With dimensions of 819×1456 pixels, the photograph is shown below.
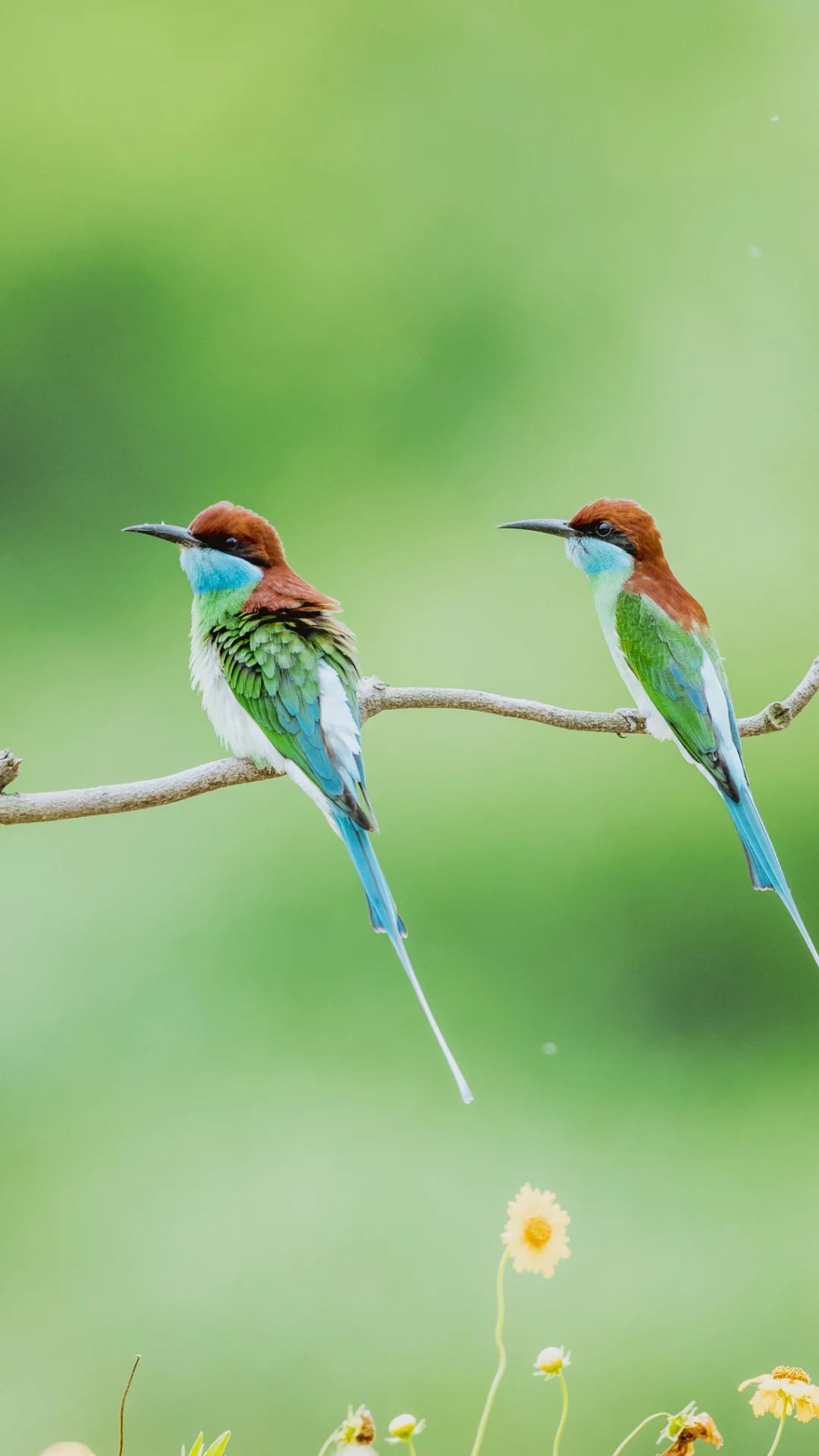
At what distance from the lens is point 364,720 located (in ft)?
5.21

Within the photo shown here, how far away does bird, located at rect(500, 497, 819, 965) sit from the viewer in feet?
5.15

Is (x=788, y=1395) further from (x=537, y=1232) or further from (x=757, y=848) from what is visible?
(x=757, y=848)

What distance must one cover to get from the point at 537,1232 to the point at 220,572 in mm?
903

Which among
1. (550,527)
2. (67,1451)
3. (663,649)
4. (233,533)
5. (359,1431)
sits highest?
(233,533)

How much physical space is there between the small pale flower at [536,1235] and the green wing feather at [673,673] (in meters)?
0.57

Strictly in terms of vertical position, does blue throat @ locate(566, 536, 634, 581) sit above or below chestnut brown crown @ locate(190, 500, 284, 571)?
Result: below

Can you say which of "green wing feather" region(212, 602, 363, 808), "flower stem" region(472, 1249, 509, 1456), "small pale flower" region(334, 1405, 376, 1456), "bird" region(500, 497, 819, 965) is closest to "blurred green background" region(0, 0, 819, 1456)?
"flower stem" region(472, 1249, 509, 1456)

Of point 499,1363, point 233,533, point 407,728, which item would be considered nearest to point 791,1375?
point 499,1363

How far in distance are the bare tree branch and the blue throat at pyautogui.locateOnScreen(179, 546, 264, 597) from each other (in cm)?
20

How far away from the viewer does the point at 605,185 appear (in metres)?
1.94

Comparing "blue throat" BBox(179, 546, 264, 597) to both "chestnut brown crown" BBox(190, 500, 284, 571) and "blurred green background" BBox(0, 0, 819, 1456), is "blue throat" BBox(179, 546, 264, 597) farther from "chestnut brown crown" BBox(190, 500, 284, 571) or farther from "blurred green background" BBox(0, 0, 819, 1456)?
"blurred green background" BBox(0, 0, 819, 1456)

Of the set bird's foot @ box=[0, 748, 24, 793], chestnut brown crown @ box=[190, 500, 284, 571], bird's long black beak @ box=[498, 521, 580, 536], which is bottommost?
bird's foot @ box=[0, 748, 24, 793]

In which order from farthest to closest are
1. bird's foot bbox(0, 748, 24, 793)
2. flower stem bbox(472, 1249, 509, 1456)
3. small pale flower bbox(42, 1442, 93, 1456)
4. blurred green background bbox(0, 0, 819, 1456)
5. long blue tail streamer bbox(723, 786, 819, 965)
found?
blurred green background bbox(0, 0, 819, 1456), long blue tail streamer bbox(723, 786, 819, 965), flower stem bbox(472, 1249, 509, 1456), bird's foot bbox(0, 748, 24, 793), small pale flower bbox(42, 1442, 93, 1456)

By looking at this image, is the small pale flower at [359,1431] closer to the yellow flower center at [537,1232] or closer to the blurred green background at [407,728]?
the yellow flower center at [537,1232]
